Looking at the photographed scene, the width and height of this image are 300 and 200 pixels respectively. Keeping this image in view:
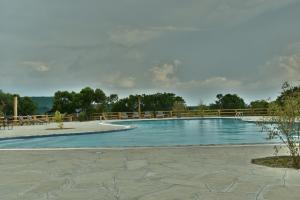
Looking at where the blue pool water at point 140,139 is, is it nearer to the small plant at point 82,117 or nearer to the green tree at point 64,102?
the small plant at point 82,117

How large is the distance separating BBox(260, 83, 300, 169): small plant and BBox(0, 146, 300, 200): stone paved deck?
63 centimetres

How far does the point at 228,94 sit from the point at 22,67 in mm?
19361

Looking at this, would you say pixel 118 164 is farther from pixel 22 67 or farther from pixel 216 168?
pixel 22 67

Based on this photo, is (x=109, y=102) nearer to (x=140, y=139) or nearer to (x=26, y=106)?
(x=26, y=106)

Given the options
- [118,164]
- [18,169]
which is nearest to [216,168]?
[118,164]

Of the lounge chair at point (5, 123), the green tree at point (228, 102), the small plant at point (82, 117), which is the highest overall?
the green tree at point (228, 102)

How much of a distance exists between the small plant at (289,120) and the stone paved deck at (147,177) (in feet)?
2.05

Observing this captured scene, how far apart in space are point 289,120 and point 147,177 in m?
2.44

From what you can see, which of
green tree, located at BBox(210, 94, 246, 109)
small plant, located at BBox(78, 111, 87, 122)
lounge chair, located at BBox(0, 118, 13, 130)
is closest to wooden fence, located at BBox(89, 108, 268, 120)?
small plant, located at BBox(78, 111, 87, 122)

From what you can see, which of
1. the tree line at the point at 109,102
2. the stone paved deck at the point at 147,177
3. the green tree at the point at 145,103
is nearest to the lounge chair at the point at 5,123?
the tree line at the point at 109,102

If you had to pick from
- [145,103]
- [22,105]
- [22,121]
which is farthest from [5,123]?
[145,103]

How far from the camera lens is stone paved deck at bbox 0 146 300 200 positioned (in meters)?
4.51

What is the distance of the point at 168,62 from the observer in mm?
29516

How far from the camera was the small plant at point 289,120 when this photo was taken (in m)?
6.39
